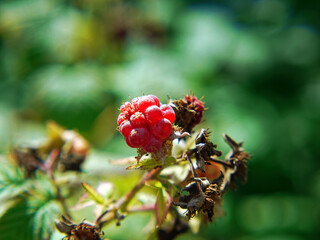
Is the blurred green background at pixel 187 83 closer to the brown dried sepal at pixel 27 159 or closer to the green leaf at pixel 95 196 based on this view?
the brown dried sepal at pixel 27 159

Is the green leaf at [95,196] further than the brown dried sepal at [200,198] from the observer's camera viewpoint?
Yes

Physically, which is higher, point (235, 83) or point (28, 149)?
point (28, 149)

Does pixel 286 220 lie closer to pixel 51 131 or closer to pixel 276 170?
pixel 276 170

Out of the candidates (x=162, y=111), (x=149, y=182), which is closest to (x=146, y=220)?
(x=149, y=182)

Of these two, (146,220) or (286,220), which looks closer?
(146,220)

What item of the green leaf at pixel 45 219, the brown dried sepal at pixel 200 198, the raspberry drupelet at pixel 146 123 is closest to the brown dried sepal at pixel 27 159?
the green leaf at pixel 45 219

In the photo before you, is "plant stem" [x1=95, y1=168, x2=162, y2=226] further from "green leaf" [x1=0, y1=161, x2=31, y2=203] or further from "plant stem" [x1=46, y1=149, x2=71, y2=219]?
"green leaf" [x1=0, y1=161, x2=31, y2=203]
